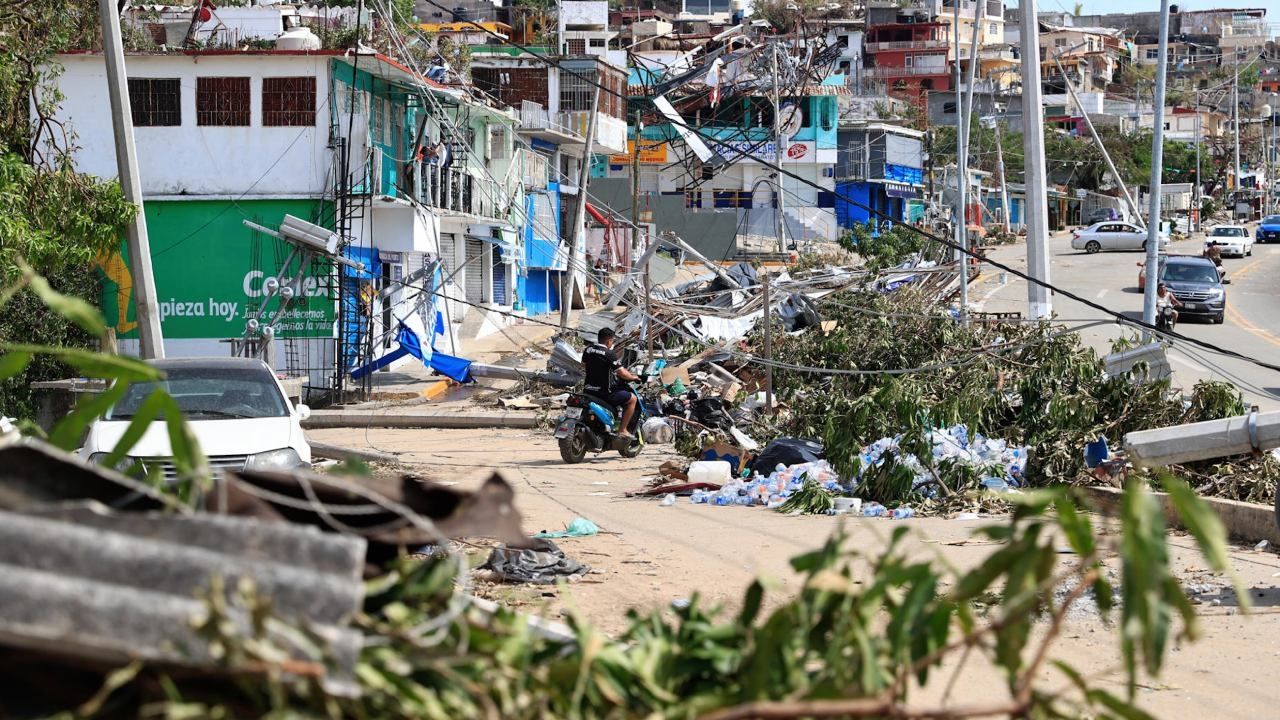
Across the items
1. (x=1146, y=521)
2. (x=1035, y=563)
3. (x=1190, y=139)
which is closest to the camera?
(x=1146, y=521)

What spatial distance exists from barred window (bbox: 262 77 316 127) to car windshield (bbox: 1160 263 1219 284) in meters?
22.9

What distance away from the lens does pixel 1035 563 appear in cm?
271

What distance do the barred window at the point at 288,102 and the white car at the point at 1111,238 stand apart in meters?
45.0

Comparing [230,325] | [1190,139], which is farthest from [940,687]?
[1190,139]

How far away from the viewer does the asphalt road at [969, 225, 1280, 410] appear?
2538 centimetres

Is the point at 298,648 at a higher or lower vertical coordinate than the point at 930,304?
higher

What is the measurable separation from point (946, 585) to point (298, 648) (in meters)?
6.77

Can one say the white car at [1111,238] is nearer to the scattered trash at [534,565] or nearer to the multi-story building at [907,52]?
the multi-story building at [907,52]

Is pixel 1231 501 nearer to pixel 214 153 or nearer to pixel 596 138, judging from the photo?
pixel 214 153

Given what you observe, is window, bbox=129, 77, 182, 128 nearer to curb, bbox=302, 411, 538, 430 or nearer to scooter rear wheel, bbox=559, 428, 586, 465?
curb, bbox=302, 411, 538, 430

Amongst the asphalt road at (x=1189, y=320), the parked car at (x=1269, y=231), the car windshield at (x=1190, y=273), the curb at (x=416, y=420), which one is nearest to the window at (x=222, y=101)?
the curb at (x=416, y=420)

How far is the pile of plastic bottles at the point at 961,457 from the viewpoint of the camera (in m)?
12.2

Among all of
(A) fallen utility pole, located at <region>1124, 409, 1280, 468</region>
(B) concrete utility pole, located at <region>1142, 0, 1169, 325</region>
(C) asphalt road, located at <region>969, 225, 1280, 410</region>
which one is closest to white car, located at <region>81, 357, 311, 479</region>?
(A) fallen utility pole, located at <region>1124, 409, 1280, 468</region>

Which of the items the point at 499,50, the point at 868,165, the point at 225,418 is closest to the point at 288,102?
the point at 225,418
